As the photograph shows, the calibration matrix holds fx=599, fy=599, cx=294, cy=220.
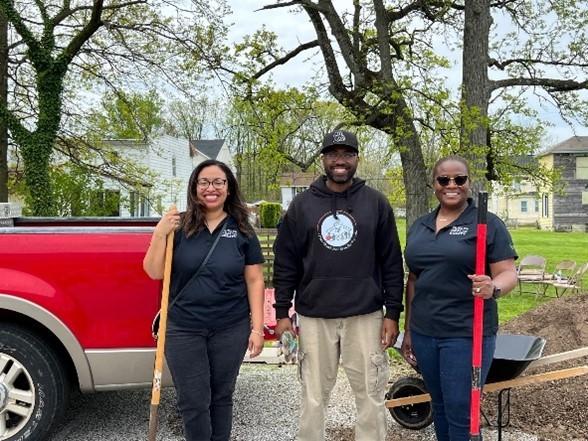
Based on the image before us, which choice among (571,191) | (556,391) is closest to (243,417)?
(556,391)

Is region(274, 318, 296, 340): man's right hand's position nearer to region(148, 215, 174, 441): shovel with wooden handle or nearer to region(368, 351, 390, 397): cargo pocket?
region(368, 351, 390, 397): cargo pocket

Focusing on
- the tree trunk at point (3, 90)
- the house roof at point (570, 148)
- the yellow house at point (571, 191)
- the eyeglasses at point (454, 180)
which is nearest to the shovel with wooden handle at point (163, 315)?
the eyeglasses at point (454, 180)

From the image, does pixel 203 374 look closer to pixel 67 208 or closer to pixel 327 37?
pixel 327 37

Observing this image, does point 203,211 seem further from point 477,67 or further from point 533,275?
point 533,275

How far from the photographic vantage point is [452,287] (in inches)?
113

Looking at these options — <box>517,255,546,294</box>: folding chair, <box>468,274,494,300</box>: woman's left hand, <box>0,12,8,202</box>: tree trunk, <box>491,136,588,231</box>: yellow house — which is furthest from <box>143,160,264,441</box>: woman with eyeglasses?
<box>491,136,588,231</box>: yellow house

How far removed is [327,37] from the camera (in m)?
10.6

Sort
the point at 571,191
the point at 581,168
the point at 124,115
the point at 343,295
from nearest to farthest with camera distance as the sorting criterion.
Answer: the point at 343,295 → the point at 124,115 → the point at 571,191 → the point at 581,168

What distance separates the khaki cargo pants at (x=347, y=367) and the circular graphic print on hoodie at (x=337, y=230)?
0.40 meters

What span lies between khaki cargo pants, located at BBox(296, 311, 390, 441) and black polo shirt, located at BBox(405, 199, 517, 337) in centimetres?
33

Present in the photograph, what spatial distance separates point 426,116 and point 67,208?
1001 centimetres

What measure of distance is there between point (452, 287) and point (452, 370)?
405 mm

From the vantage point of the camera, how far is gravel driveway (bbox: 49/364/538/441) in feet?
13.5

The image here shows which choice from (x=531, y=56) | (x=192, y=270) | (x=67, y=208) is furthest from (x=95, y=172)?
(x=192, y=270)
